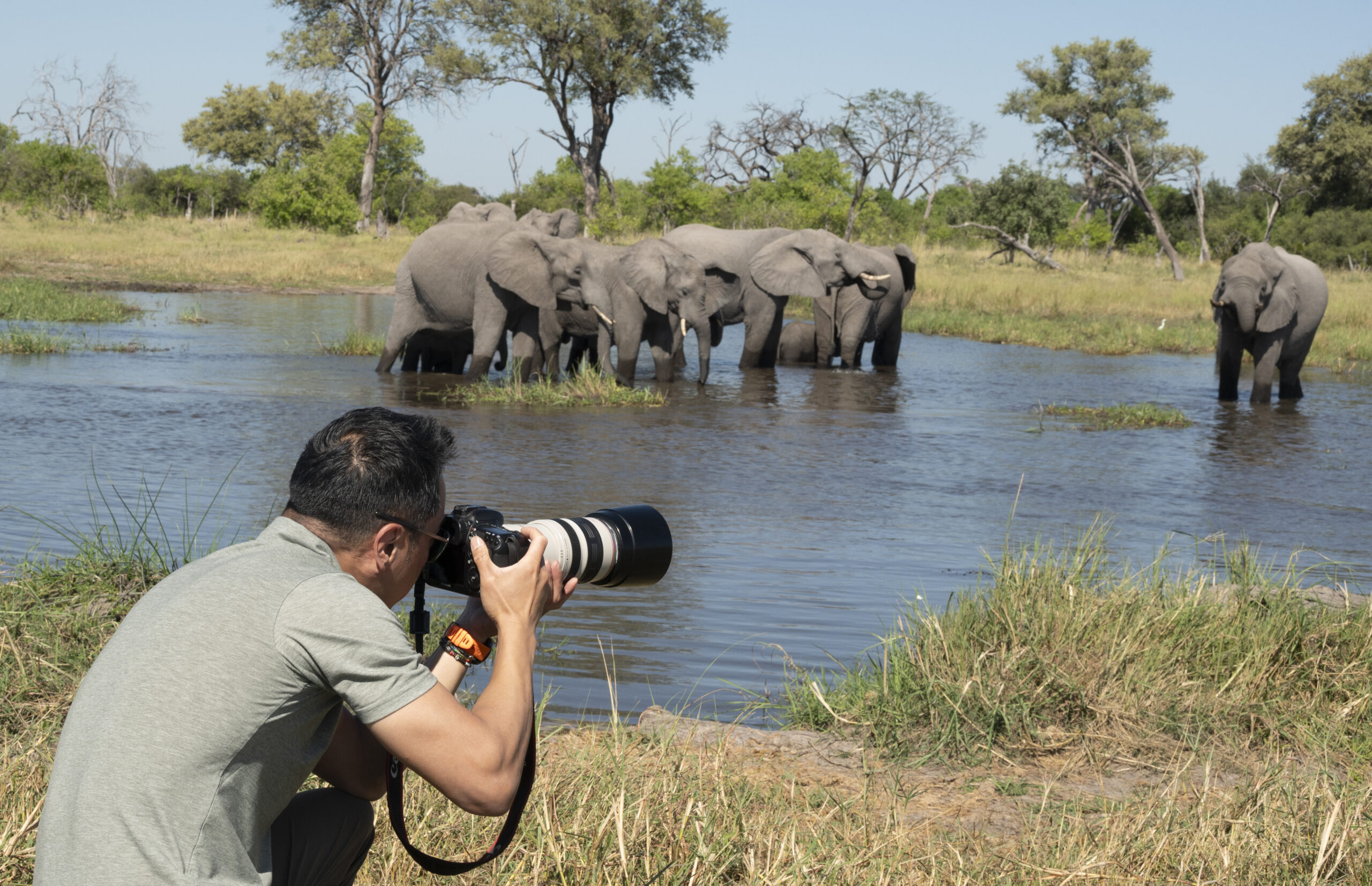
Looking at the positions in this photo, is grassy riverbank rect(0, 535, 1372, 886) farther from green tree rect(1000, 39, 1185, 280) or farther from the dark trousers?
green tree rect(1000, 39, 1185, 280)

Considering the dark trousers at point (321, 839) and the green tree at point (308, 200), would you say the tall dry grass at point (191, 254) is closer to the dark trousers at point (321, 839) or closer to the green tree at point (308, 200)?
the green tree at point (308, 200)

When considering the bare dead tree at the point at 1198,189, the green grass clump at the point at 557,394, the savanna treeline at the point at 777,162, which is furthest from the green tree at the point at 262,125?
the green grass clump at the point at 557,394

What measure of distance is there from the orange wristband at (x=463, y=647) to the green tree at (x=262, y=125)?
220 feet

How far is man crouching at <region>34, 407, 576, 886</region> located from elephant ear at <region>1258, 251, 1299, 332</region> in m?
13.0

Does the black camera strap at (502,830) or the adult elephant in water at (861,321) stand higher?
the adult elephant in water at (861,321)

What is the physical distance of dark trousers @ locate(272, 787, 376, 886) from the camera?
7.73 feet

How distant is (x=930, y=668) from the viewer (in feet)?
14.1

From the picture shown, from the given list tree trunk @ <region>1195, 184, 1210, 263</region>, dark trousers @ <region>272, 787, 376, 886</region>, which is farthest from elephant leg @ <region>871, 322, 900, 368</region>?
tree trunk @ <region>1195, 184, 1210, 263</region>

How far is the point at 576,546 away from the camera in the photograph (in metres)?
2.58

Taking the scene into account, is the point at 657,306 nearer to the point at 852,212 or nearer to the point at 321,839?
the point at 321,839

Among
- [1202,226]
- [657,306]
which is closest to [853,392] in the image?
[657,306]

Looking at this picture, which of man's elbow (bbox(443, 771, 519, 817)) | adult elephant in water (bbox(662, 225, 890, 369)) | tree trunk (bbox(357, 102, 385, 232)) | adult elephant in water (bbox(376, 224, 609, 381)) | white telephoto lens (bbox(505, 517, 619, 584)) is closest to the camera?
man's elbow (bbox(443, 771, 519, 817))

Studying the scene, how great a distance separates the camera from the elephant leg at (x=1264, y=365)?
14016mm

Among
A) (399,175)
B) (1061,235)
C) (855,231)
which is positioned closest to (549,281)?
(855,231)
